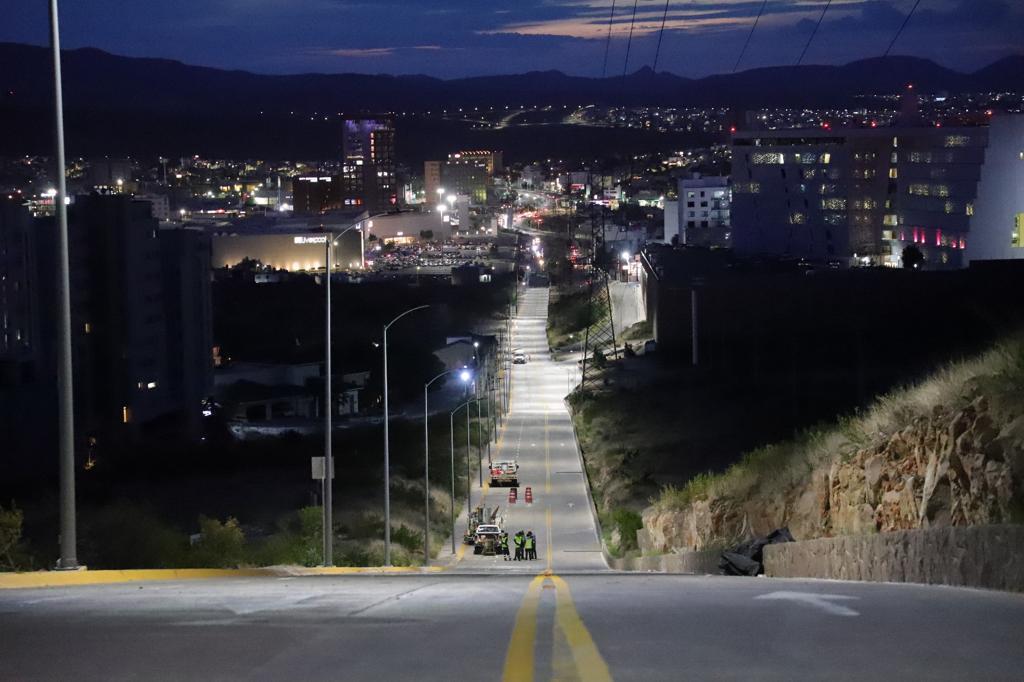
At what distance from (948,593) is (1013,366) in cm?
684

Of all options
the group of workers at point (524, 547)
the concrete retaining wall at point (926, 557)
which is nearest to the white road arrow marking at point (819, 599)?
the concrete retaining wall at point (926, 557)

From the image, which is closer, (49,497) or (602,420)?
(49,497)

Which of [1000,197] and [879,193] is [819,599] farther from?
[879,193]

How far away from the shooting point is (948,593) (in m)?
11.6

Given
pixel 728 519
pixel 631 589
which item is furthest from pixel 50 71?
pixel 728 519

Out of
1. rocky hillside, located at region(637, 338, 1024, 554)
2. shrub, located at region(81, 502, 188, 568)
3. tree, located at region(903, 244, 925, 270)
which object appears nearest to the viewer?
rocky hillside, located at region(637, 338, 1024, 554)

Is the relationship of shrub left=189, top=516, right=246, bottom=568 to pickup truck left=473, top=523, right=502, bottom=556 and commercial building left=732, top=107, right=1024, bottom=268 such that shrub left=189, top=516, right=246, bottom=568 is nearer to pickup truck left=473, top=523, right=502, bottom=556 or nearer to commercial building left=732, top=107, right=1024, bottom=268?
pickup truck left=473, top=523, right=502, bottom=556

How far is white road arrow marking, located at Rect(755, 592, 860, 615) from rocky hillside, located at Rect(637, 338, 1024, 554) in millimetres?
3020

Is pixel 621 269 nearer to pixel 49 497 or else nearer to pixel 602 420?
pixel 602 420

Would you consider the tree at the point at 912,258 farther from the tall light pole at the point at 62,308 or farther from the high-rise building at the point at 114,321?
the tall light pole at the point at 62,308

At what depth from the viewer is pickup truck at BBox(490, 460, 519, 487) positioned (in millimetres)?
66144

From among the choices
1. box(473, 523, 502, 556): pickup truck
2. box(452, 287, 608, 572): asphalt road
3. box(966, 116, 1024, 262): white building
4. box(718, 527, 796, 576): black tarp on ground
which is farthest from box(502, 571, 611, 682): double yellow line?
box(966, 116, 1024, 262): white building

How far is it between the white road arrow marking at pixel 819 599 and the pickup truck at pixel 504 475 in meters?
53.9

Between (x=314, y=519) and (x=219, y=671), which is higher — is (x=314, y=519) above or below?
below
